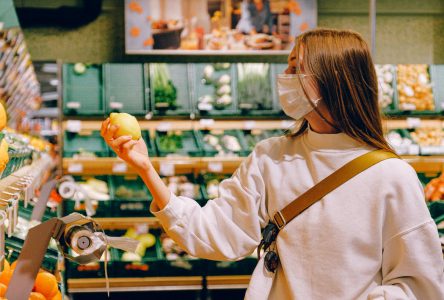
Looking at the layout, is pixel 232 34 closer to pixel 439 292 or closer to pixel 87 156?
pixel 87 156

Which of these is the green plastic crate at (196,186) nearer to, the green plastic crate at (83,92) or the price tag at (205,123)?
the price tag at (205,123)

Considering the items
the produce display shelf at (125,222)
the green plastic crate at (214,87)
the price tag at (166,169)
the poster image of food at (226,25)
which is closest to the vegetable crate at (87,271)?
the produce display shelf at (125,222)

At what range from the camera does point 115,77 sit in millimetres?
5730

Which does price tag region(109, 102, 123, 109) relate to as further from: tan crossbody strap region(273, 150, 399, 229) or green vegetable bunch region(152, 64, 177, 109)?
tan crossbody strap region(273, 150, 399, 229)

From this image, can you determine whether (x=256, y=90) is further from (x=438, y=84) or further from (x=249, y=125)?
(x=438, y=84)

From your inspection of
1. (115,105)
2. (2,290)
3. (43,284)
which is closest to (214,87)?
(115,105)

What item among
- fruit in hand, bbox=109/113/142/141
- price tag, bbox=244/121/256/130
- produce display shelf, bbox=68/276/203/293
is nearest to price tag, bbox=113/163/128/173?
produce display shelf, bbox=68/276/203/293

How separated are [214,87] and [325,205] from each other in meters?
4.23

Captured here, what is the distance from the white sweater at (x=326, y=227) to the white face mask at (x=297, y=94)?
87 mm

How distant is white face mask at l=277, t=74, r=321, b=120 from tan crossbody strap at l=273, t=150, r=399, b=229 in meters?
0.20

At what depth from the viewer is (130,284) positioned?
527 centimetres

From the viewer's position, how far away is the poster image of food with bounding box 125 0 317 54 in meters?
6.27

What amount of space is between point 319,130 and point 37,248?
0.88 meters

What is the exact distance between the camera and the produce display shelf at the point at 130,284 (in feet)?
17.2
